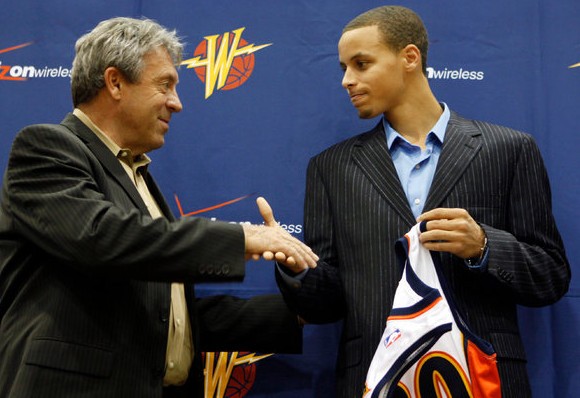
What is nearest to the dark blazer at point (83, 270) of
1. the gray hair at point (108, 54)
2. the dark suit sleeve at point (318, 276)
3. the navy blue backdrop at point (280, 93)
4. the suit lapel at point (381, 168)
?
the gray hair at point (108, 54)

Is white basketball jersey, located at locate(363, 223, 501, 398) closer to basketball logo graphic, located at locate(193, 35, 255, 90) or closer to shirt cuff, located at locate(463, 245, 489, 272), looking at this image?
shirt cuff, located at locate(463, 245, 489, 272)

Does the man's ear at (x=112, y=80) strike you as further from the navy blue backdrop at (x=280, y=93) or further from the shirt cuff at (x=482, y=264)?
the shirt cuff at (x=482, y=264)

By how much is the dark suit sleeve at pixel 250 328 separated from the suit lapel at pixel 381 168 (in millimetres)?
486

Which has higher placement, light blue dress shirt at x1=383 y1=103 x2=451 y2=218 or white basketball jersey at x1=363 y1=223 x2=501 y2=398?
light blue dress shirt at x1=383 y1=103 x2=451 y2=218

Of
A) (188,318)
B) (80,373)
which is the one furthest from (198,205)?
(80,373)

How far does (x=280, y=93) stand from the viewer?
2646 millimetres

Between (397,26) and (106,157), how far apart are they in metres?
0.98

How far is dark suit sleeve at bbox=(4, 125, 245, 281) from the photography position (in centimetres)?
173

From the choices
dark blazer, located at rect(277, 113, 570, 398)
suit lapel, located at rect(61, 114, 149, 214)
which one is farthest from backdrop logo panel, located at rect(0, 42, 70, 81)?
dark blazer, located at rect(277, 113, 570, 398)

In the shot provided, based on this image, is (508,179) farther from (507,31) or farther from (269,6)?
(269,6)

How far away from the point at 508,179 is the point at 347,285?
1.80 ft

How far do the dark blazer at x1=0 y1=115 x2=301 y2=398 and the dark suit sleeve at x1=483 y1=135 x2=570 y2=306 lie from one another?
27.7 inches

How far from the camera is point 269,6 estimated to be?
2.70 m

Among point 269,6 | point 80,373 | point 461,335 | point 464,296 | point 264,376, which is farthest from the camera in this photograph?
point 269,6
